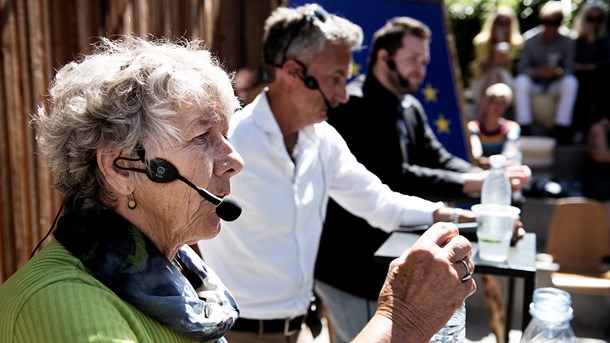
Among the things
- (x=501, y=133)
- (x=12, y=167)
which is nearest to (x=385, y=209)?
(x=12, y=167)

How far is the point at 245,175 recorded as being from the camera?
96.3 inches

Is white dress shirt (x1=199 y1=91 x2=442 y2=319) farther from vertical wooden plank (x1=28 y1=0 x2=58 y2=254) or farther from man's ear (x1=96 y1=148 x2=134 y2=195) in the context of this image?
vertical wooden plank (x1=28 y1=0 x2=58 y2=254)

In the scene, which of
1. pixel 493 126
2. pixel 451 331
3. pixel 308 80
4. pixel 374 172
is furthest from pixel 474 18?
pixel 451 331

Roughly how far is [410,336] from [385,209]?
137 centimetres

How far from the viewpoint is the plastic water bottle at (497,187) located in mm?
2648

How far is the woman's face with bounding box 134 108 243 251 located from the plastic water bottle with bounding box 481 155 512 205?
1.45 meters

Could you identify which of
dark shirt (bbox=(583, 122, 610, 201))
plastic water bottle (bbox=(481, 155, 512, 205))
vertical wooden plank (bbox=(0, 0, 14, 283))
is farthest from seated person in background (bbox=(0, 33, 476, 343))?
dark shirt (bbox=(583, 122, 610, 201))

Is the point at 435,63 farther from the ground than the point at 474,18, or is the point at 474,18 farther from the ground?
the point at 474,18

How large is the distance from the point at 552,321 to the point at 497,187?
49.0 inches

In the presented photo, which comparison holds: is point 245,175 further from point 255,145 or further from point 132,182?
point 132,182

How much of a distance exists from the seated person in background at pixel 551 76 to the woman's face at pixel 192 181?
6.95 m

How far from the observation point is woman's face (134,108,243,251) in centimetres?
140

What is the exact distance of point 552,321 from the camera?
4.80ft

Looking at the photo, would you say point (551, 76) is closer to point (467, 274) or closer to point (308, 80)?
point (308, 80)
